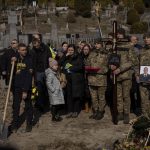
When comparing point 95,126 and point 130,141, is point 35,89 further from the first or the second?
point 130,141

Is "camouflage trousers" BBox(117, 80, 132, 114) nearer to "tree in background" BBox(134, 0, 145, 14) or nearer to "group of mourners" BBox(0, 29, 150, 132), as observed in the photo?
"group of mourners" BBox(0, 29, 150, 132)

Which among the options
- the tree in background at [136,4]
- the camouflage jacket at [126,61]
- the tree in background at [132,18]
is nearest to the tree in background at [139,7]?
the tree in background at [136,4]

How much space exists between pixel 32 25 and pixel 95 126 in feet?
109

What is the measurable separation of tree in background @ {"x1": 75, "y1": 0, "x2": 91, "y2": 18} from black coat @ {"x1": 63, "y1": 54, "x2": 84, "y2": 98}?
125 ft

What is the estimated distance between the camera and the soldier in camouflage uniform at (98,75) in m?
7.98

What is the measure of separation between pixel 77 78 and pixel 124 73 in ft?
3.31

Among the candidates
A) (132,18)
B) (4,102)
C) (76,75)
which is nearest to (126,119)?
(76,75)

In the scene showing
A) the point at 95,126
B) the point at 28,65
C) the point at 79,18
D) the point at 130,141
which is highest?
the point at 28,65

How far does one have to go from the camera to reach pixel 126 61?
776cm

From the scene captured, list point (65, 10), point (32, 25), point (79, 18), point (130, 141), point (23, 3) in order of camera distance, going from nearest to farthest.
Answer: point (130, 141), point (32, 25), point (79, 18), point (65, 10), point (23, 3)

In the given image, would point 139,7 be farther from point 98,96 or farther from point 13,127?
point 13,127

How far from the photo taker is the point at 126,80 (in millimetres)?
7844

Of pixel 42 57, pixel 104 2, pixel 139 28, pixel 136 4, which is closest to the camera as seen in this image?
pixel 42 57

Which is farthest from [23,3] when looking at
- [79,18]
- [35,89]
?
[35,89]
